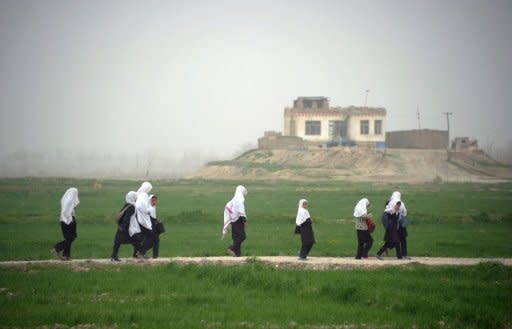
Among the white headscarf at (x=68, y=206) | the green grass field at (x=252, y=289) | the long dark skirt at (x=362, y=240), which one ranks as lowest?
the green grass field at (x=252, y=289)

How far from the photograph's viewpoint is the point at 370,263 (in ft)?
58.1

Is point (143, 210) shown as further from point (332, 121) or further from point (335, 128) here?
point (335, 128)

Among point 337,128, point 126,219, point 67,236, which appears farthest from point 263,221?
point 337,128

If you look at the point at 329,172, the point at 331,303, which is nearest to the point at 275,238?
the point at 331,303

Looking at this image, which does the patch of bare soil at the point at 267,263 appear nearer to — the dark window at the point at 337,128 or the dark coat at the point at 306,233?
the dark coat at the point at 306,233

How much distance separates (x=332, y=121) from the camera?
88.2 metres

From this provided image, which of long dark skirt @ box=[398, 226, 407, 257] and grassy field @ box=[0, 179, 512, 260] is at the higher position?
long dark skirt @ box=[398, 226, 407, 257]

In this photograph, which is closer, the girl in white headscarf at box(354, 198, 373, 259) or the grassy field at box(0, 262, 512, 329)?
the grassy field at box(0, 262, 512, 329)

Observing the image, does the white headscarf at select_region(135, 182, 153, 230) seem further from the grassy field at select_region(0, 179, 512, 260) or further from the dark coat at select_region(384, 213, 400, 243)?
the dark coat at select_region(384, 213, 400, 243)

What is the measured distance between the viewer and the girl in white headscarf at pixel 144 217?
18125mm

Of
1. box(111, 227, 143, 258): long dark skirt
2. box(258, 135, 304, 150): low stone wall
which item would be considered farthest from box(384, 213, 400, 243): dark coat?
box(258, 135, 304, 150): low stone wall

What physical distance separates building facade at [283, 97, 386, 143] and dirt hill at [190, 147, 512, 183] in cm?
359

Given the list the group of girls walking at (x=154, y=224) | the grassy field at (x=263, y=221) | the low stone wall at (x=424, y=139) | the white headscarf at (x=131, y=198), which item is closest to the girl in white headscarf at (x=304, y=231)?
the group of girls walking at (x=154, y=224)

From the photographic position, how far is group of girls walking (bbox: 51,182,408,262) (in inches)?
697
